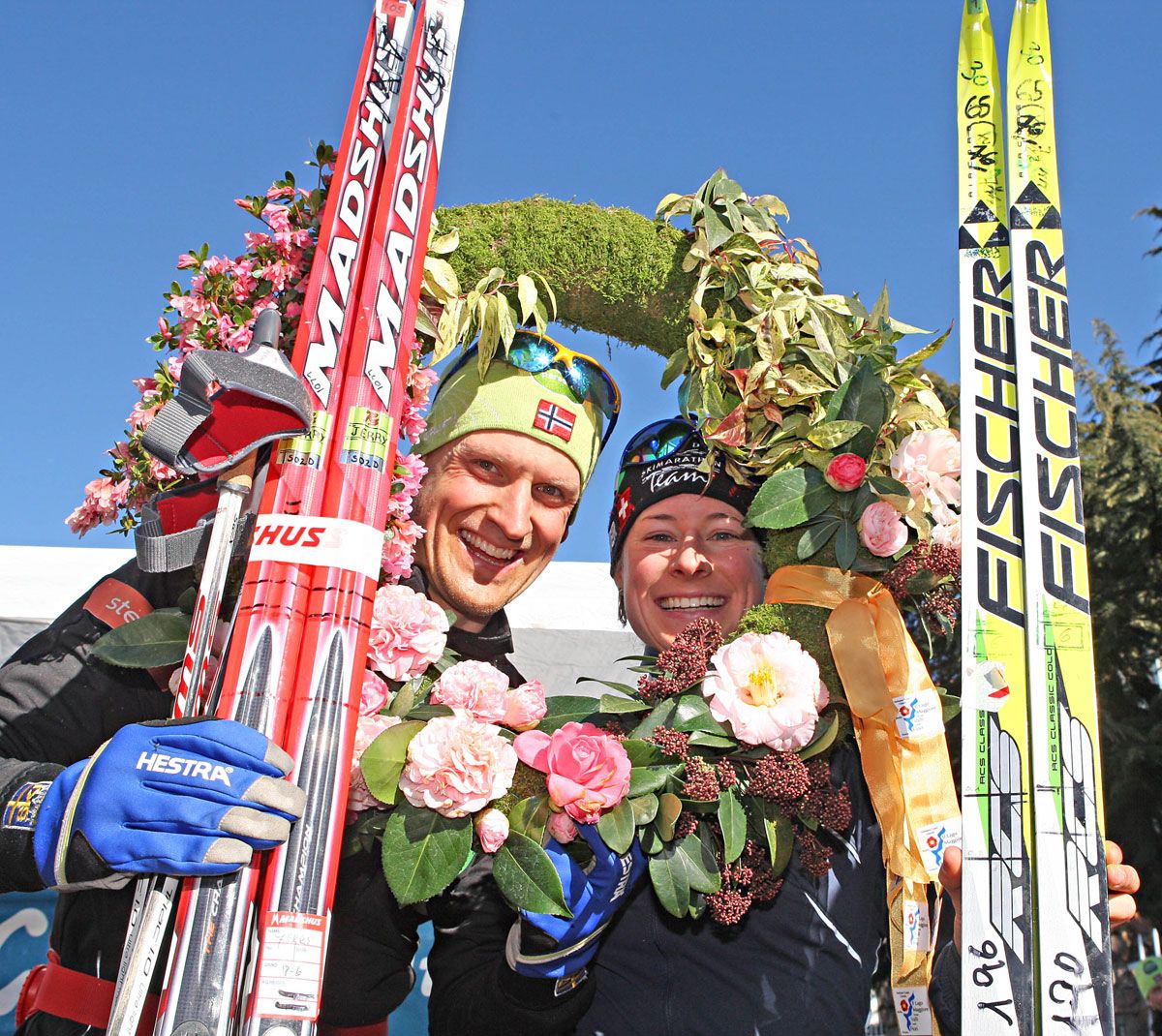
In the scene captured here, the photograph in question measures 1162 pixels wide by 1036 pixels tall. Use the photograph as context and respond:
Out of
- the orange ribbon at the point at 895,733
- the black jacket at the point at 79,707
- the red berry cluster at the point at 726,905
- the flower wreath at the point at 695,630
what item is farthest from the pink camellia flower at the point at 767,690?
the black jacket at the point at 79,707

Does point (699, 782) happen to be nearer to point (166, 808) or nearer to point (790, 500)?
point (790, 500)

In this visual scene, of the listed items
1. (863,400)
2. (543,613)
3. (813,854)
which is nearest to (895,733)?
(813,854)

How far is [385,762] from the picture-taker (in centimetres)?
208

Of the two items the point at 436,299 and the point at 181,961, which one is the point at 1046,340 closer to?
the point at 436,299

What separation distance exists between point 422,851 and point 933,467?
1.42 meters

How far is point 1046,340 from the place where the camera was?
7.79ft

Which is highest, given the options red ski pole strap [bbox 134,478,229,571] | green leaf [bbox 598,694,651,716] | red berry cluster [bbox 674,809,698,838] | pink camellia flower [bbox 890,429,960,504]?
pink camellia flower [bbox 890,429,960,504]

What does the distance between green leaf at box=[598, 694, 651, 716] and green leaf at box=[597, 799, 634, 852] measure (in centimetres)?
31

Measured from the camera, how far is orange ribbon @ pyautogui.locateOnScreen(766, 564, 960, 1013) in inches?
90.6

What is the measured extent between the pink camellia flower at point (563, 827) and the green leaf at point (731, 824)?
33 centimetres

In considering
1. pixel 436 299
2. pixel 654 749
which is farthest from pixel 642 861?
pixel 436 299

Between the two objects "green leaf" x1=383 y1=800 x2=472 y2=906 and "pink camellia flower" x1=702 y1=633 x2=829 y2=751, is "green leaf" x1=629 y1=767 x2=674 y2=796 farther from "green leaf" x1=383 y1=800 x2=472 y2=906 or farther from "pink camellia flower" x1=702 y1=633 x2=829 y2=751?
"green leaf" x1=383 y1=800 x2=472 y2=906

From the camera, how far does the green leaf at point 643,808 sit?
2100 millimetres

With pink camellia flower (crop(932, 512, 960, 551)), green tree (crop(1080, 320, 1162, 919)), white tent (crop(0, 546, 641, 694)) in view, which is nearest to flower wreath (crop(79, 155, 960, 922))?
pink camellia flower (crop(932, 512, 960, 551))
